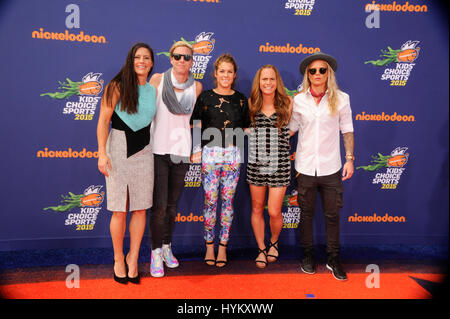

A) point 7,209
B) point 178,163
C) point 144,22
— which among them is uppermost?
point 144,22

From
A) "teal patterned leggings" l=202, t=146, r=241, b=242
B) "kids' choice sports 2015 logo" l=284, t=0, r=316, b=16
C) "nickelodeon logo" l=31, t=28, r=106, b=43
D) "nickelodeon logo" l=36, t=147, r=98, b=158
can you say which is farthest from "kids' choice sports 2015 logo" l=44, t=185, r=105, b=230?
"kids' choice sports 2015 logo" l=284, t=0, r=316, b=16

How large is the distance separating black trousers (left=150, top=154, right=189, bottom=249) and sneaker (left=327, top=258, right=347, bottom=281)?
1.53m

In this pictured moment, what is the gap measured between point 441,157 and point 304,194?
194 cm

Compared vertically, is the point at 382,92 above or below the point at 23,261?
above

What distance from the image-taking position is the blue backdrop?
9.74 feet

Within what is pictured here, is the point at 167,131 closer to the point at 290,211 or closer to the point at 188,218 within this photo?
the point at 188,218

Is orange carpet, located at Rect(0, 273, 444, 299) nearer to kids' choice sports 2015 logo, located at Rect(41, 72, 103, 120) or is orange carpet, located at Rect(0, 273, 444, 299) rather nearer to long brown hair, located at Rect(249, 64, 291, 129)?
long brown hair, located at Rect(249, 64, 291, 129)

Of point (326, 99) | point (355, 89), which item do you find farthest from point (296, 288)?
point (355, 89)

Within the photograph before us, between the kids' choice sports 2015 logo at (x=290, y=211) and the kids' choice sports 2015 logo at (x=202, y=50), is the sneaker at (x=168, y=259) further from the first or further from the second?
the kids' choice sports 2015 logo at (x=202, y=50)

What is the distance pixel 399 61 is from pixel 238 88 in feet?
5.91

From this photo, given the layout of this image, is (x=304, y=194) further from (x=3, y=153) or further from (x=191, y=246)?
(x=3, y=153)

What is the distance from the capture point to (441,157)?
3352 mm

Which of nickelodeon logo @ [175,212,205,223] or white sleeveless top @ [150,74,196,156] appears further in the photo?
nickelodeon logo @ [175,212,205,223]

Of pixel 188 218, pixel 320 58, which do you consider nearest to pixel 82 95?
pixel 188 218
